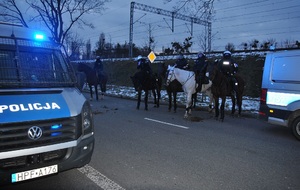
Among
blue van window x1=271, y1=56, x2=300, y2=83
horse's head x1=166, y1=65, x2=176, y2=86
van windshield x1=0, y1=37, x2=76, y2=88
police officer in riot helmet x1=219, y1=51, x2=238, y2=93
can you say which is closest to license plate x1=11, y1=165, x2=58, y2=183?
van windshield x1=0, y1=37, x2=76, y2=88

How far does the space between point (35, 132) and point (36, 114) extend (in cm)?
23

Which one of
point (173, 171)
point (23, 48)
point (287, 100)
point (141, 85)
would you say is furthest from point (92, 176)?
point (141, 85)

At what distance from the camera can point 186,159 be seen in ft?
17.4

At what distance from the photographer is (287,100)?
7.00 m

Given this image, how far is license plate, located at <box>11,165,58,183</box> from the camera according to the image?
10.5 ft

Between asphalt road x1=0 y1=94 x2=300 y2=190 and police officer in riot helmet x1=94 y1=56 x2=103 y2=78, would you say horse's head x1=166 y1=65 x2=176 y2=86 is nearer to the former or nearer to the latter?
asphalt road x1=0 y1=94 x2=300 y2=190

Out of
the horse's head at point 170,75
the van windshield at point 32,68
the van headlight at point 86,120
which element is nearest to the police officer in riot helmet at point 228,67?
the horse's head at point 170,75

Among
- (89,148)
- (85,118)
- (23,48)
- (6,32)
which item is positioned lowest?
(89,148)

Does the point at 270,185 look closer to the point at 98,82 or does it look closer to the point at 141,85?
the point at 141,85

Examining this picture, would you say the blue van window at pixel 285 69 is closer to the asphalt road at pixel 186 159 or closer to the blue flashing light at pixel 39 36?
the asphalt road at pixel 186 159

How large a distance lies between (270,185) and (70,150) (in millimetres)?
3088

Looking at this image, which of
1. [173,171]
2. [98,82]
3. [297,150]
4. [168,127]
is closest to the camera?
[173,171]

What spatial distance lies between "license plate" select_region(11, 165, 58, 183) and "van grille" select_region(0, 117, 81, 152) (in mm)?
316

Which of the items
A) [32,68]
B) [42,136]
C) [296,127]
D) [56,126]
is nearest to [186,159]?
[56,126]
